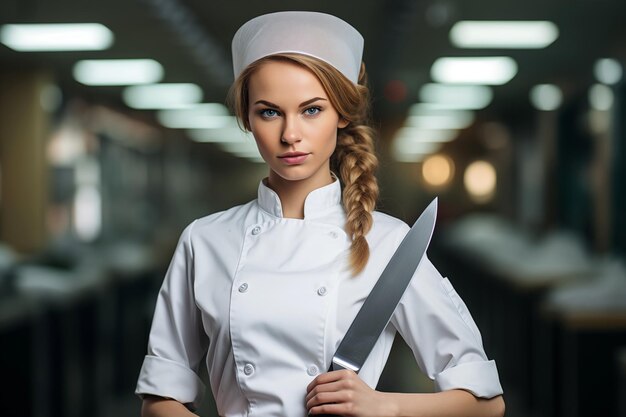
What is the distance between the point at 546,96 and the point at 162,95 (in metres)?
4.12

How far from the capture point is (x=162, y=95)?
8859 mm

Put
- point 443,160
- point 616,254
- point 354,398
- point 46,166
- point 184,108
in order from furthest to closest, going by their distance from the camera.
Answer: point 443,160, point 184,108, point 46,166, point 616,254, point 354,398

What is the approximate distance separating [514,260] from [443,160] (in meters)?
8.98

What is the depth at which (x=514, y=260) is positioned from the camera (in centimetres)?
657

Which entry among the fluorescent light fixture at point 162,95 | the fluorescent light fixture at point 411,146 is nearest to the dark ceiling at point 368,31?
the fluorescent light fixture at point 162,95

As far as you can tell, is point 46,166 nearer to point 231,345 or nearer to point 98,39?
point 98,39

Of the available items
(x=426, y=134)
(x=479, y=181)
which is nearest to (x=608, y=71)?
(x=426, y=134)

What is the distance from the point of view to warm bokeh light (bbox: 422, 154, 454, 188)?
50.3 feet

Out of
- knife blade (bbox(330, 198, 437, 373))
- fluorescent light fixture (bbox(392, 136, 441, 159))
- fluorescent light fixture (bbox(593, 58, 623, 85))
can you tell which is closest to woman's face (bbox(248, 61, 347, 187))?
knife blade (bbox(330, 198, 437, 373))

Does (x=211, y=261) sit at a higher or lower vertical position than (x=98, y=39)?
lower

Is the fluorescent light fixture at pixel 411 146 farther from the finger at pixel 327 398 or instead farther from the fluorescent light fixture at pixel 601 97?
the finger at pixel 327 398

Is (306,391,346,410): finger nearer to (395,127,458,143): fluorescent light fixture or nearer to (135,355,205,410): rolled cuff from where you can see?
(135,355,205,410): rolled cuff

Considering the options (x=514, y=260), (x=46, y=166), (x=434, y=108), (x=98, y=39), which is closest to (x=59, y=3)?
(x=98, y=39)

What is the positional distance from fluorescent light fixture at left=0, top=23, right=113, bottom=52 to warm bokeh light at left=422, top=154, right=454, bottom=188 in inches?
391
